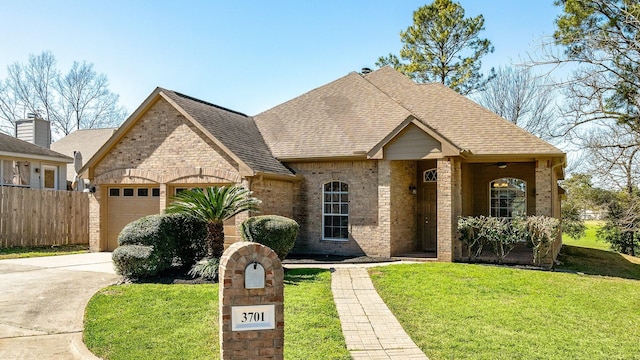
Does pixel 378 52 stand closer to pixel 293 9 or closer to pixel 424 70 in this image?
pixel 424 70

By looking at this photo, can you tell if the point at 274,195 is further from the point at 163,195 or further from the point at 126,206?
the point at 126,206

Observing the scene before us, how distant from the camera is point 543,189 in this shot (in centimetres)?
1504

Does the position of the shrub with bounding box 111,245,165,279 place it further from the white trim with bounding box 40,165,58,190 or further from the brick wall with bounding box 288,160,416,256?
the white trim with bounding box 40,165,58,190

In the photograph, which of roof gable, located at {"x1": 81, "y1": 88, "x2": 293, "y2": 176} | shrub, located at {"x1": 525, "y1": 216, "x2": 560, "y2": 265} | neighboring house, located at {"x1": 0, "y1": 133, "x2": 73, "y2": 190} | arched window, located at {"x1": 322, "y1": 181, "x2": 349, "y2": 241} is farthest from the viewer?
neighboring house, located at {"x1": 0, "y1": 133, "x2": 73, "y2": 190}

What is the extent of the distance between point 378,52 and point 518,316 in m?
28.0

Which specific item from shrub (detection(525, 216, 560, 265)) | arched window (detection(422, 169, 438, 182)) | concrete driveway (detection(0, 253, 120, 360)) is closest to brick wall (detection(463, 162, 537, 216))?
arched window (detection(422, 169, 438, 182))

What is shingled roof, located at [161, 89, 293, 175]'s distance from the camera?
1541 centimetres

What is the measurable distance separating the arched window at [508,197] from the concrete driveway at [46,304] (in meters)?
13.0

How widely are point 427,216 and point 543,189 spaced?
4.08m

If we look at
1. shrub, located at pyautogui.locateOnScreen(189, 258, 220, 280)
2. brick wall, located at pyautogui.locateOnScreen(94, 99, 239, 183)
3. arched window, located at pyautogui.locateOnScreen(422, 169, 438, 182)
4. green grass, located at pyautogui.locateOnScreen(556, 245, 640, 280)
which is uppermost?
brick wall, located at pyautogui.locateOnScreen(94, 99, 239, 183)

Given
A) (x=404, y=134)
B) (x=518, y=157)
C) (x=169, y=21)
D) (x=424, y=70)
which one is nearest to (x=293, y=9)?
(x=169, y=21)

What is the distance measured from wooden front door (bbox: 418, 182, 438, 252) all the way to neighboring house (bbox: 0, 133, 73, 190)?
17208 millimetres

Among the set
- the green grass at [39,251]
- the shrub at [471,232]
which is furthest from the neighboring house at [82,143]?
the shrub at [471,232]

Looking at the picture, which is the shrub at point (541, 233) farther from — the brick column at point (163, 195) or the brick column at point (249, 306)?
the brick column at point (163, 195)
